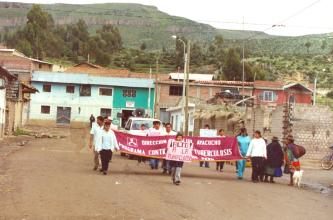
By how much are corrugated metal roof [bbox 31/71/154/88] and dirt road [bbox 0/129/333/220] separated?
2003 inches

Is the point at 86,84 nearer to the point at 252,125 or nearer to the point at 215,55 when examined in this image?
the point at 252,125

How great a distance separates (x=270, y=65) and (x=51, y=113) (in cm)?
4516

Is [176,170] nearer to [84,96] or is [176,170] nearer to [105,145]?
[105,145]

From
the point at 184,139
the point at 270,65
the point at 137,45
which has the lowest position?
the point at 184,139

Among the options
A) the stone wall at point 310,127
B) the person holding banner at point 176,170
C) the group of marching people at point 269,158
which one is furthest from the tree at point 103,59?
the person holding banner at point 176,170

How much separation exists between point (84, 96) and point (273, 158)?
177ft

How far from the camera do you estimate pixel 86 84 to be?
71625mm

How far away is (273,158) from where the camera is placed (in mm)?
19766

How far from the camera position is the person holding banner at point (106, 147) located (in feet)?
60.5

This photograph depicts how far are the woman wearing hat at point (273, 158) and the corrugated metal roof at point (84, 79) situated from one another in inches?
2033

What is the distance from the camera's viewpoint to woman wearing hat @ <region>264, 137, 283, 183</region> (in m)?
19.7

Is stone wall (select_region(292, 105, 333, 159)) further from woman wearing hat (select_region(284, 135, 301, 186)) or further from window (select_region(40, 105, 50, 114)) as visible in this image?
window (select_region(40, 105, 50, 114))

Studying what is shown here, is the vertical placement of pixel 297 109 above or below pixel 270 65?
below

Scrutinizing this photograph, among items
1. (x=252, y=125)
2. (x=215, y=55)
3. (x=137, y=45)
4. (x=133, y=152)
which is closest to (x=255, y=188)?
(x=133, y=152)
